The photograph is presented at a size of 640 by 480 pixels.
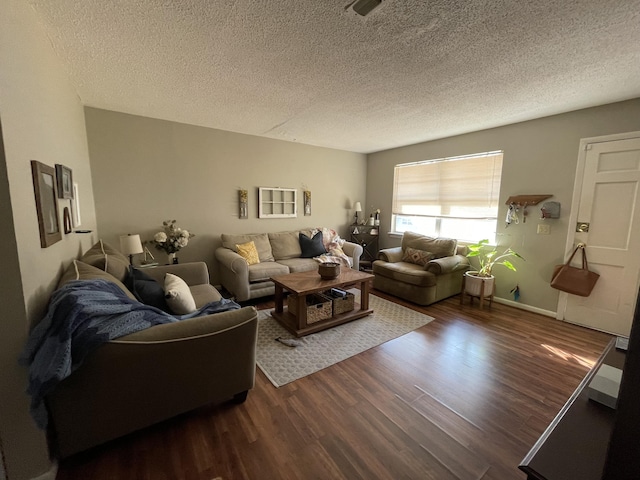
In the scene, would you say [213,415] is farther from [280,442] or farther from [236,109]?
[236,109]

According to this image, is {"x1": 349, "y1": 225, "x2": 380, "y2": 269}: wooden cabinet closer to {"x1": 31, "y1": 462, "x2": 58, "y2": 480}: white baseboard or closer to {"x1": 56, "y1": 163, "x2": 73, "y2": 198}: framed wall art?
{"x1": 56, "y1": 163, "x2": 73, "y2": 198}: framed wall art

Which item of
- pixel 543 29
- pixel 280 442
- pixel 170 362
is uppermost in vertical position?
pixel 543 29

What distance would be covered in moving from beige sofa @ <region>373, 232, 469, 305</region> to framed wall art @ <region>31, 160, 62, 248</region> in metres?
3.42

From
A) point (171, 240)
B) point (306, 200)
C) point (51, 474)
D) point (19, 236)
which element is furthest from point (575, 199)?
point (171, 240)

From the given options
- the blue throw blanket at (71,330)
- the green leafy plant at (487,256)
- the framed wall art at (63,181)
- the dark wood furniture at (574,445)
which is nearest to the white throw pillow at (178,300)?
the blue throw blanket at (71,330)

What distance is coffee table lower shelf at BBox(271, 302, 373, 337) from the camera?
2.63 metres

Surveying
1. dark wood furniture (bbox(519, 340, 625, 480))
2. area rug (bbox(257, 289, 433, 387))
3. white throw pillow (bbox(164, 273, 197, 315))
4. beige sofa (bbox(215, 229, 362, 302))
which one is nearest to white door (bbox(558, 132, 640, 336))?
area rug (bbox(257, 289, 433, 387))

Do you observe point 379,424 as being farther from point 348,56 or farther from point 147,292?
point 348,56

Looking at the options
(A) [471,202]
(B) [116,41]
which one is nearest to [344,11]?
(B) [116,41]

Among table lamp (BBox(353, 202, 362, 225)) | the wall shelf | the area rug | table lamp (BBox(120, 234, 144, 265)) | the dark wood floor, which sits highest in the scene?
the wall shelf

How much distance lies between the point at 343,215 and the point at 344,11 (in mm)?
4042

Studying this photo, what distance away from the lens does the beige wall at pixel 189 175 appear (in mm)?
3137

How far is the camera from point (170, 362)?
1.37m

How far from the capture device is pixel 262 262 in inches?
151
